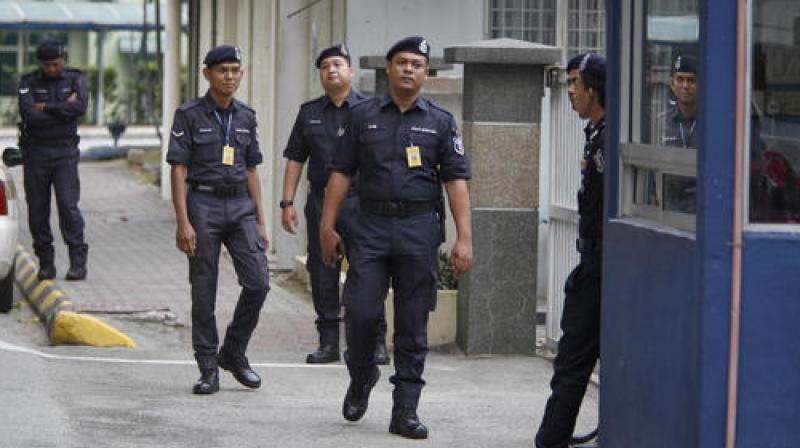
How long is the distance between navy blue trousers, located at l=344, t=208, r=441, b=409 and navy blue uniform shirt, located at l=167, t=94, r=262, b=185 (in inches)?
61.1

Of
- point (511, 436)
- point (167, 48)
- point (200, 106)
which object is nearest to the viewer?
point (511, 436)

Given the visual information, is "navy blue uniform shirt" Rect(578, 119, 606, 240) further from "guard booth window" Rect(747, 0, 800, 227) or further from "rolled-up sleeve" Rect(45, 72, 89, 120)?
"rolled-up sleeve" Rect(45, 72, 89, 120)

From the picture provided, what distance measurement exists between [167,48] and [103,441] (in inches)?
731

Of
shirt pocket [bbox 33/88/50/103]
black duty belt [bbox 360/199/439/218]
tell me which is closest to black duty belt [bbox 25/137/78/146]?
shirt pocket [bbox 33/88/50/103]

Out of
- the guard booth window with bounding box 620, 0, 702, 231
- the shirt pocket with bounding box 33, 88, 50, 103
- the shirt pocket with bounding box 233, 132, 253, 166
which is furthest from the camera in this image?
the shirt pocket with bounding box 33, 88, 50, 103

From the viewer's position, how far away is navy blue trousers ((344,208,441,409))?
883cm

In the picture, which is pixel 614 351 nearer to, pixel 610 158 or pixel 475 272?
pixel 610 158

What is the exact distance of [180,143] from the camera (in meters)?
10.2

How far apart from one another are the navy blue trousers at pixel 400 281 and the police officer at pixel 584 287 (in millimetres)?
1002

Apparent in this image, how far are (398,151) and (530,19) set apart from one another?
803cm

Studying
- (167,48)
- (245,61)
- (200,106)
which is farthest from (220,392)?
(167,48)

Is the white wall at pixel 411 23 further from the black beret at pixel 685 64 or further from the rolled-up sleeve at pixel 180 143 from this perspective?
the black beret at pixel 685 64

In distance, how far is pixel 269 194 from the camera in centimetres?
1817

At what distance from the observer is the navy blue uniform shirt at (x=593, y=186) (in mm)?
7863
